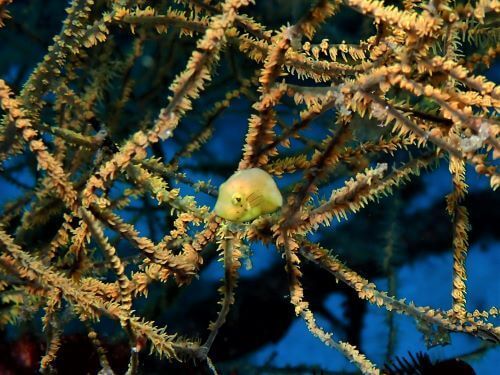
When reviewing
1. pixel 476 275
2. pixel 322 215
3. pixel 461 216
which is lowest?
pixel 322 215

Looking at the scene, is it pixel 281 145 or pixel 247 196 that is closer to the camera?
pixel 247 196

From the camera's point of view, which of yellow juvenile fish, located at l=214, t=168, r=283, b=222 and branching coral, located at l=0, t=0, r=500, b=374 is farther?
yellow juvenile fish, located at l=214, t=168, r=283, b=222

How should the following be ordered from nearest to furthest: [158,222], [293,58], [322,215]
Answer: [322,215] < [293,58] < [158,222]

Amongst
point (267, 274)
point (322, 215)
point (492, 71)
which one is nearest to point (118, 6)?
point (322, 215)

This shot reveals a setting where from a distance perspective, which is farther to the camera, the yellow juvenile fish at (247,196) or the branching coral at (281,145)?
the yellow juvenile fish at (247,196)

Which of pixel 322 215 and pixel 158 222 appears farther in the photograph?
pixel 158 222

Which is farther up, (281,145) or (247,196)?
(281,145)

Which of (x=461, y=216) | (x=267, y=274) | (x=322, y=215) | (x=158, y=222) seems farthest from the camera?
(x=267, y=274)

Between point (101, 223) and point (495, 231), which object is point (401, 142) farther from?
point (495, 231)
